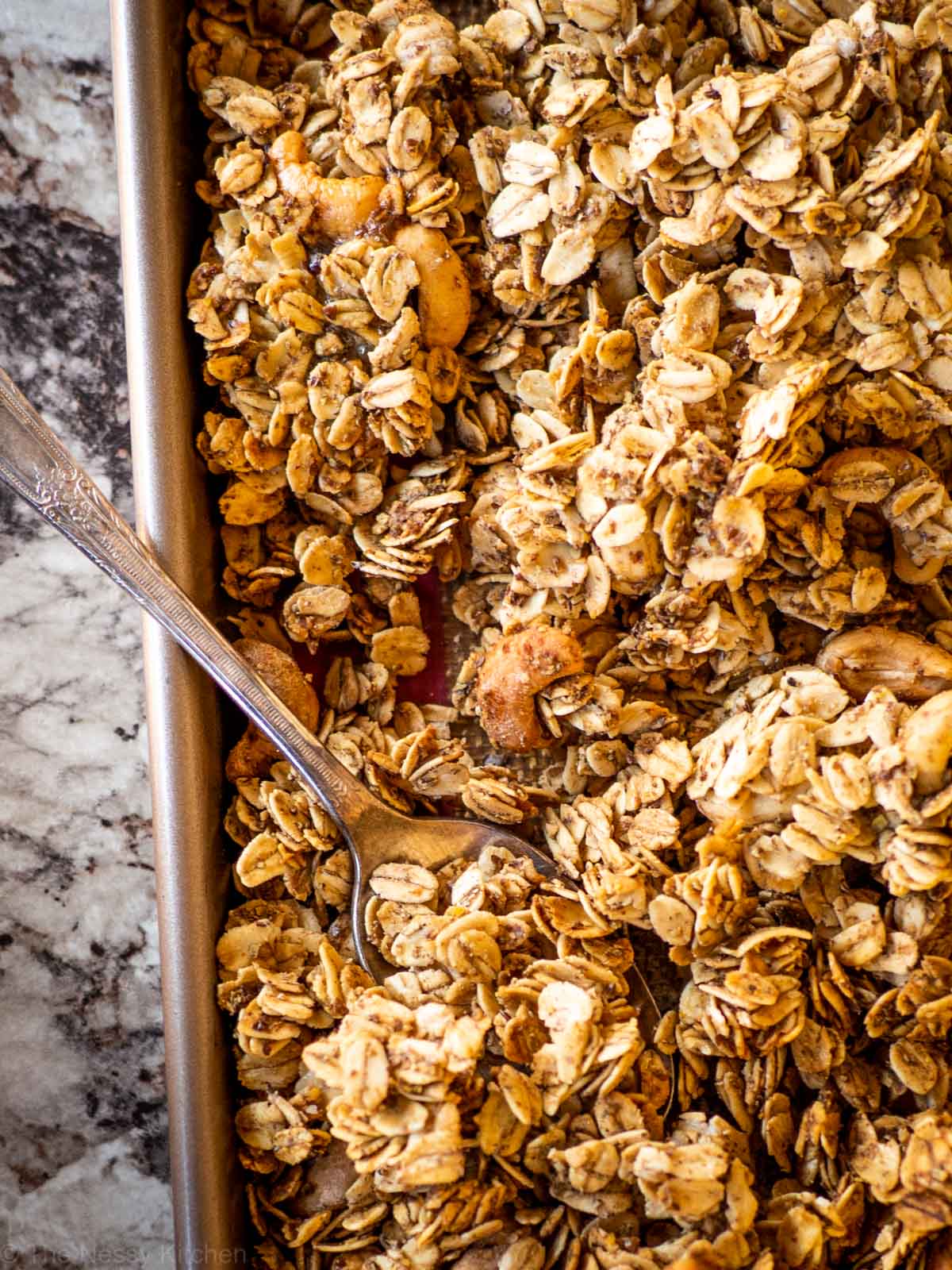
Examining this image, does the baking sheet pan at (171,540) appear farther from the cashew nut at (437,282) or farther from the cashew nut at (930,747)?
the cashew nut at (930,747)

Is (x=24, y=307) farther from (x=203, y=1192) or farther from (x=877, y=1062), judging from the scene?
(x=877, y=1062)

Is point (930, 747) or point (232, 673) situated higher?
point (232, 673)

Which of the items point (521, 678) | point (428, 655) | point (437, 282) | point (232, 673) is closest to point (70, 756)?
point (232, 673)

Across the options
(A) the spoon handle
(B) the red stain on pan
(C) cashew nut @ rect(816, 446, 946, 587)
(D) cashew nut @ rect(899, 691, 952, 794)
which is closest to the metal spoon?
(A) the spoon handle

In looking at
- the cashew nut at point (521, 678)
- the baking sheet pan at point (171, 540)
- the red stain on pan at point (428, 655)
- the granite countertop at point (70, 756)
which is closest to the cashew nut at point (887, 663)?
the cashew nut at point (521, 678)

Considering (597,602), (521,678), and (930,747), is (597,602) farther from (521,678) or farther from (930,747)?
(930,747)

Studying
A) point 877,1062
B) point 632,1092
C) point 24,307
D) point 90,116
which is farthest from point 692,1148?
point 90,116
